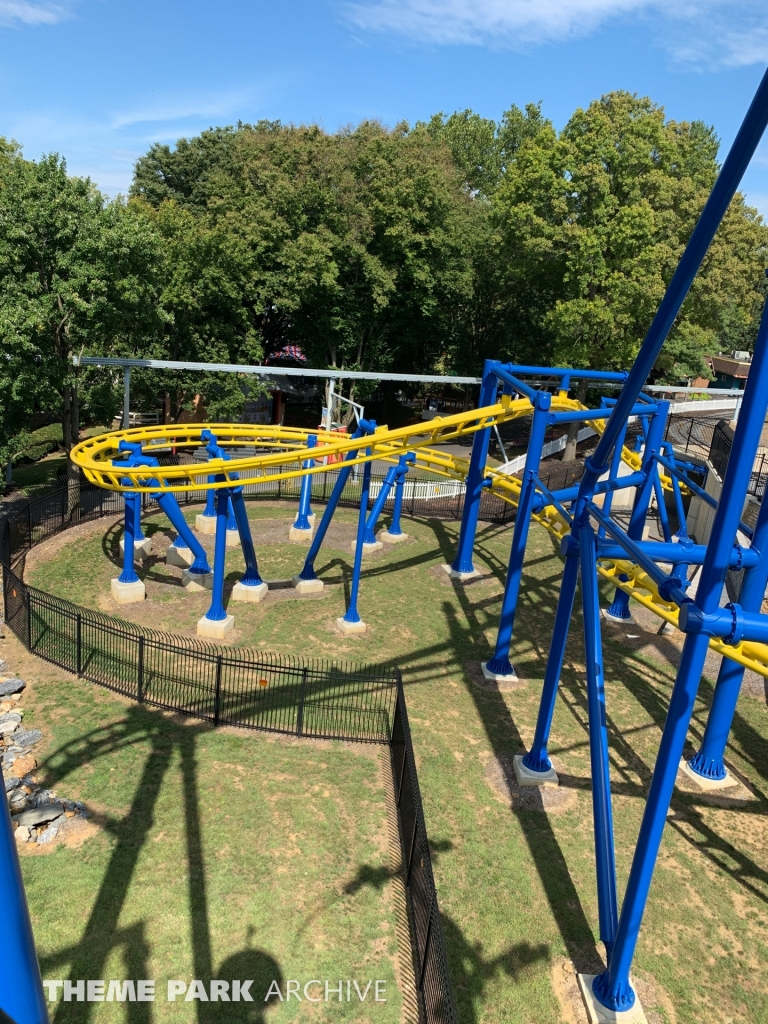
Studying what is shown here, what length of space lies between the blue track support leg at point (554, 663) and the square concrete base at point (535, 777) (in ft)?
0.24

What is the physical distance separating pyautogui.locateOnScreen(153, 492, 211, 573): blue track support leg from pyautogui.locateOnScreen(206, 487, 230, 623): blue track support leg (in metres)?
2.41

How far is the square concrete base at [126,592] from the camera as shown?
57.3ft

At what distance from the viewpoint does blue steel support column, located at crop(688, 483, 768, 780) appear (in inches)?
428

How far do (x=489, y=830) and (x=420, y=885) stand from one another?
6.49 ft

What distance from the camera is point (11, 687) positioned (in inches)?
522

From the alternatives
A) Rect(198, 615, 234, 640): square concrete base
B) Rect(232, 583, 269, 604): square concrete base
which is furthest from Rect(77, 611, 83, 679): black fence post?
Rect(232, 583, 269, 604): square concrete base

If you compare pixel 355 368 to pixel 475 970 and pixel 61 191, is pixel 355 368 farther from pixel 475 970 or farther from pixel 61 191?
pixel 475 970

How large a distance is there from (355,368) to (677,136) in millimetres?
19570

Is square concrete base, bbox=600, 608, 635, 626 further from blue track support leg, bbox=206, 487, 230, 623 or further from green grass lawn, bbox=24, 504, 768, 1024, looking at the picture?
blue track support leg, bbox=206, 487, 230, 623

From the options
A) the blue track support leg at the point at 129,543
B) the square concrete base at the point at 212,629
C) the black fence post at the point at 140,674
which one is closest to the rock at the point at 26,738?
the black fence post at the point at 140,674

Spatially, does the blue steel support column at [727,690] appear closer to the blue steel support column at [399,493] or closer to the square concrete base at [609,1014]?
the square concrete base at [609,1014]

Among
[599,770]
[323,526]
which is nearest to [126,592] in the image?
[323,526]

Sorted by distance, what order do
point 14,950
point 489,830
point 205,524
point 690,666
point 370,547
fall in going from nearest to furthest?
point 14,950 < point 690,666 < point 489,830 < point 370,547 < point 205,524

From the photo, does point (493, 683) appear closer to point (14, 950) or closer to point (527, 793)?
point (527, 793)
